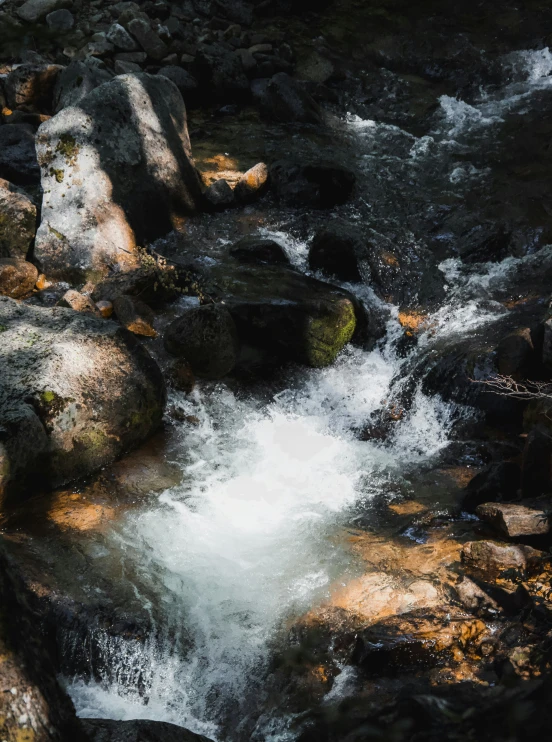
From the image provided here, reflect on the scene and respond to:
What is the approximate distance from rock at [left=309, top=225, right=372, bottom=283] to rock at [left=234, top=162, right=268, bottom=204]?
5.80ft

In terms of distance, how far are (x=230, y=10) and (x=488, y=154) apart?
8.32 meters

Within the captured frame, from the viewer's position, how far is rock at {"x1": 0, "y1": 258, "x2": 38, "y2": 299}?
7738 mm

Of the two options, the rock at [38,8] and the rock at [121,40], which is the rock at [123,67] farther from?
the rock at [38,8]

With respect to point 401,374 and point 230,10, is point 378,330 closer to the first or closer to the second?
point 401,374

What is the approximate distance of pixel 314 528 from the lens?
5.65m

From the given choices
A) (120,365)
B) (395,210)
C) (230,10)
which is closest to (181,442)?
(120,365)

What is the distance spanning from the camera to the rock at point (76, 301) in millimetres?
7246

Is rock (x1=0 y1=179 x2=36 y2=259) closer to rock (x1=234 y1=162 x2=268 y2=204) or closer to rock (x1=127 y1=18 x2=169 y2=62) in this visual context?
rock (x1=234 y1=162 x2=268 y2=204)

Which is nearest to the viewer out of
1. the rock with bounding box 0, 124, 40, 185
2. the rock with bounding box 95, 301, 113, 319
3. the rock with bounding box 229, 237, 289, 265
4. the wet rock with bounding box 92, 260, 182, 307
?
the rock with bounding box 95, 301, 113, 319

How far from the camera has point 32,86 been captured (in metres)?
11.7

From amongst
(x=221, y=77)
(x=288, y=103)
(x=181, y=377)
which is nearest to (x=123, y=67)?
(x=221, y=77)

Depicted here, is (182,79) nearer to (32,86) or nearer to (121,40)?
(121,40)

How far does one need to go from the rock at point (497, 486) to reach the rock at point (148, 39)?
38.5 feet

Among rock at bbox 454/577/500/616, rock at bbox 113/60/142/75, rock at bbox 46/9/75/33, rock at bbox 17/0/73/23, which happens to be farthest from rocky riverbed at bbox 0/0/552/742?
rock at bbox 17/0/73/23
